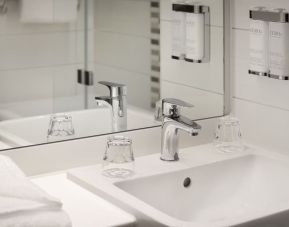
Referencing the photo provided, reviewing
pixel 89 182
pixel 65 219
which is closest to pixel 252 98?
pixel 89 182

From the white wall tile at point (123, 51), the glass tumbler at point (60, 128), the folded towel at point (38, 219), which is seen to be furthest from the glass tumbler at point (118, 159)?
the folded towel at point (38, 219)

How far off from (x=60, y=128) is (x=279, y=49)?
0.62m

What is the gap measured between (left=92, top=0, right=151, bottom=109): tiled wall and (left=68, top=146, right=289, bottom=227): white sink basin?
214 mm

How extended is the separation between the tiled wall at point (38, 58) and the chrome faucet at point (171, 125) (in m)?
0.25

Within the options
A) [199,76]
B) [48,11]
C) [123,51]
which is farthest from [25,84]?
[199,76]

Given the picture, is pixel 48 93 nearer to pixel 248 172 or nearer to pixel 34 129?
pixel 34 129

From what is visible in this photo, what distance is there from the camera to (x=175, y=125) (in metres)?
1.74

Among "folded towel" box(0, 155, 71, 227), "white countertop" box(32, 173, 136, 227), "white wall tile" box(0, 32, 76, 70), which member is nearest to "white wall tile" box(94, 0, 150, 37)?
"white wall tile" box(0, 32, 76, 70)

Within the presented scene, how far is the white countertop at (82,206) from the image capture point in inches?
54.7

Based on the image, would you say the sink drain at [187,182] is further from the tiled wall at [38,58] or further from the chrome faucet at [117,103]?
the tiled wall at [38,58]

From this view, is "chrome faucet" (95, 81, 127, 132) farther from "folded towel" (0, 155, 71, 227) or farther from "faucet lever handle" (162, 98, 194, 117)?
"folded towel" (0, 155, 71, 227)

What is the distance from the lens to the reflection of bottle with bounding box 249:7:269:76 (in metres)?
1.79

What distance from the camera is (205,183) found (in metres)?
1.80

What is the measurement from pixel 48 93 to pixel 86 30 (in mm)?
198
